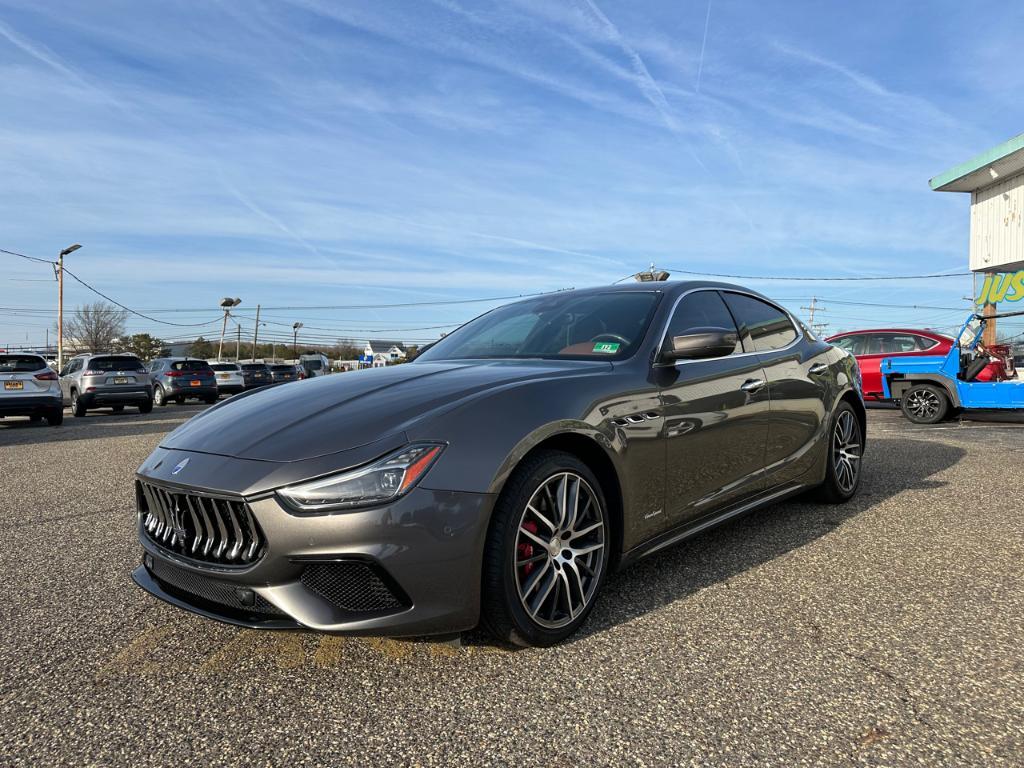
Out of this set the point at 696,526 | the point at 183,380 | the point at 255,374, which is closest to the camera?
the point at 696,526

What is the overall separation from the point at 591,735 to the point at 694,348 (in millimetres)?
1684

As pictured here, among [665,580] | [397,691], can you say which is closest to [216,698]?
[397,691]

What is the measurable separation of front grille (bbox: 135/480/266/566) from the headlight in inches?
6.9

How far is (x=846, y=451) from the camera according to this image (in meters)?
4.90

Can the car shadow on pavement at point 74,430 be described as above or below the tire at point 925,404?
below

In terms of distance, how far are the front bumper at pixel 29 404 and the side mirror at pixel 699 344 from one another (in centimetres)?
1294

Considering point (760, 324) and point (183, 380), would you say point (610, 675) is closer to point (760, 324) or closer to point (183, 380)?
point (760, 324)

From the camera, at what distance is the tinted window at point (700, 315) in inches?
140

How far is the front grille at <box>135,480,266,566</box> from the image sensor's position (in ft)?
7.48

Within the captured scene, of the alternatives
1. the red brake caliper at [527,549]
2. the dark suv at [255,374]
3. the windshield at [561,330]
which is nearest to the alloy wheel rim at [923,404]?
the windshield at [561,330]

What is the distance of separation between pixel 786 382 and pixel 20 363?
523 inches

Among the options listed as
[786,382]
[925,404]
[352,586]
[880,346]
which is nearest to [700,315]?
[786,382]

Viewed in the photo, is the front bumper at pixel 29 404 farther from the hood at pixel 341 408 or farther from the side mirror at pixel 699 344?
the side mirror at pixel 699 344

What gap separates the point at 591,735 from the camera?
2055 millimetres
